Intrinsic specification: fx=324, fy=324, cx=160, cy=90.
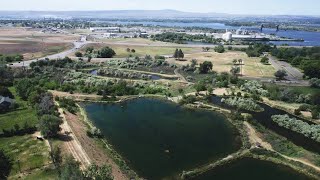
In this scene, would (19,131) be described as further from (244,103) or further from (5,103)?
(244,103)

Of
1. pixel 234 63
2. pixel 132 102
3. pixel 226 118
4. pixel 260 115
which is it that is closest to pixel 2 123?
pixel 132 102

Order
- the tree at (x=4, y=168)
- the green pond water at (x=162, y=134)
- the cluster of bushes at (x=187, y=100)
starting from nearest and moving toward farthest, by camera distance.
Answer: the tree at (x=4, y=168), the green pond water at (x=162, y=134), the cluster of bushes at (x=187, y=100)

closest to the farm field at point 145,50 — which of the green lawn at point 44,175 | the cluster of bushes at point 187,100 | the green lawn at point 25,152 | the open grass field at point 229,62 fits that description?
the open grass field at point 229,62

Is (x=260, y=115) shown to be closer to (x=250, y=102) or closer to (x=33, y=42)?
(x=250, y=102)

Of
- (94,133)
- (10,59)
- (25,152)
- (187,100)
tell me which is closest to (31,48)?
(10,59)

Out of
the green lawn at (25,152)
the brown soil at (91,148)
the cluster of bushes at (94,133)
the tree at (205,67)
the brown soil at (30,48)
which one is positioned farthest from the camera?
the brown soil at (30,48)

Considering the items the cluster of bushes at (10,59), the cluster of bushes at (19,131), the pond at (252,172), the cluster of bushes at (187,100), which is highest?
the cluster of bushes at (10,59)

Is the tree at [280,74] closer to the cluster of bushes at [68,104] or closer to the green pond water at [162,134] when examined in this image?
the green pond water at [162,134]
